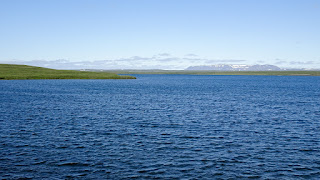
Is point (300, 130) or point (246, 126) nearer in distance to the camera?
point (300, 130)

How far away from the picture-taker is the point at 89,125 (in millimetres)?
37812

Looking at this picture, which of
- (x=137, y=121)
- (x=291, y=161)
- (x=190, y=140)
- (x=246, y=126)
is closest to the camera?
(x=291, y=161)

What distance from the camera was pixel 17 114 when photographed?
4503 cm

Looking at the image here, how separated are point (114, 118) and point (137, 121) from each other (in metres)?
4.14

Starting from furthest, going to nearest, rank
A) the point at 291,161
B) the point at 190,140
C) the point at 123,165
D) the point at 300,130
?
the point at 300,130 < the point at 190,140 < the point at 291,161 < the point at 123,165

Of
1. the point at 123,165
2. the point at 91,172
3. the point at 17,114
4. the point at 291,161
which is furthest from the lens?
the point at 17,114

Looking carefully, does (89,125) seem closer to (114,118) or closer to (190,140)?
(114,118)

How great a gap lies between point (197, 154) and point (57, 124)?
66.1 feet

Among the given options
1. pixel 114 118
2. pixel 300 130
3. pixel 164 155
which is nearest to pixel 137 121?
pixel 114 118

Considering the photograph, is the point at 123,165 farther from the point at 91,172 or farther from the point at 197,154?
the point at 197,154

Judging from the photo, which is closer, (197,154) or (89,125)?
(197,154)

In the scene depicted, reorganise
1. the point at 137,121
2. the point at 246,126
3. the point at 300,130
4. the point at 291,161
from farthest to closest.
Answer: the point at 137,121 → the point at 246,126 → the point at 300,130 → the point at 291,161

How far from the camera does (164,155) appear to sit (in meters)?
25.2

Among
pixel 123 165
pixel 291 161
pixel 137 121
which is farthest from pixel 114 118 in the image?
pixel 291 161
